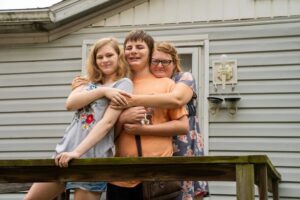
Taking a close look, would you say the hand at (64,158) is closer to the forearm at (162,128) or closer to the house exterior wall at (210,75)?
the forearm at (162,128)

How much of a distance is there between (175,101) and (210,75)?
3352mm

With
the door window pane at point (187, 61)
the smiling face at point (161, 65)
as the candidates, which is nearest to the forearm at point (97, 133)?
the smiling face at point (161, 65)

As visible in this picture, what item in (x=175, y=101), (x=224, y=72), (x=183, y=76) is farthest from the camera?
(x=224, y=72)

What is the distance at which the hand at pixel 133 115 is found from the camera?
271cm

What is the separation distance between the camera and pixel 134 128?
272cm

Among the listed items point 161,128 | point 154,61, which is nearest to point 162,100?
point 161,128

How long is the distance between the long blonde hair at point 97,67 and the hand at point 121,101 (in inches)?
9.0

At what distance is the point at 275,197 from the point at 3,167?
7.03 ft

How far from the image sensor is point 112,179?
2627 mm

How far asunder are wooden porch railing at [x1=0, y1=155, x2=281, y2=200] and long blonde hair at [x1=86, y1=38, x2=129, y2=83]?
56cm

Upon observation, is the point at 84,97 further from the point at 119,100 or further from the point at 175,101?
the point at 175,101

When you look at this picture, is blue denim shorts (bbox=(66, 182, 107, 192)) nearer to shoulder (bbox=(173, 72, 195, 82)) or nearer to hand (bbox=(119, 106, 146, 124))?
hand (bbox=(119, 106, 146, 124))

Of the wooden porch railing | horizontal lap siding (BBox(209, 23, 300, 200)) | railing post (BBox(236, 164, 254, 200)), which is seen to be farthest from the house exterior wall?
railing post (BBox(236, 164, 254, 200))

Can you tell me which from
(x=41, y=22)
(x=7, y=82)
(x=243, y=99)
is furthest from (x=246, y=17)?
(x=7, y=82)
